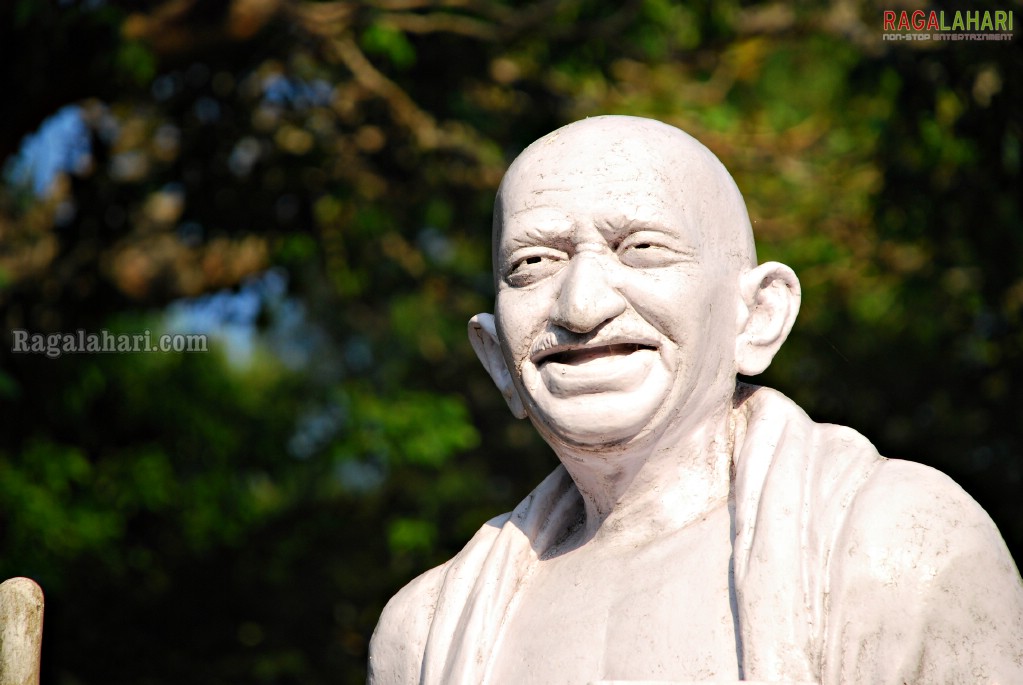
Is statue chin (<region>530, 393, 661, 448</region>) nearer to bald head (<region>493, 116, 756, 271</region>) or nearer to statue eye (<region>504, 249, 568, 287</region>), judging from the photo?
statue eye (<region>504, 249, 568, 287</region>)

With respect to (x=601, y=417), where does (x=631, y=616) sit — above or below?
below

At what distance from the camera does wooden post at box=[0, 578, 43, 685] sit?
3377mm

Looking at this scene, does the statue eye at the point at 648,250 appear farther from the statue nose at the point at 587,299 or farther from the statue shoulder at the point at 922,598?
the statue shoulder at the point at 922,598

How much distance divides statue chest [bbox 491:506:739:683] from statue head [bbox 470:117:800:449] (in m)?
0.30

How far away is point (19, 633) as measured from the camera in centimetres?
340

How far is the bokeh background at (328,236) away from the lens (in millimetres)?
8859

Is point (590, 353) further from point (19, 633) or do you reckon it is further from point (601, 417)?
point (19, 633)

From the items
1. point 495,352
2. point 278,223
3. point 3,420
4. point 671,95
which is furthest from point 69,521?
point 495,352

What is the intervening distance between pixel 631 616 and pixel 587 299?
72 centimetres

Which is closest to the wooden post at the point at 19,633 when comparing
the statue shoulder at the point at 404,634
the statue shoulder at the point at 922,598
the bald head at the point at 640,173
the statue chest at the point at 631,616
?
the statue shoulder at the point at 404,634

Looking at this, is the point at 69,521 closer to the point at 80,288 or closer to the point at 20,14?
the point at 80,288

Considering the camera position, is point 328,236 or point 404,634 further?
point 328,236

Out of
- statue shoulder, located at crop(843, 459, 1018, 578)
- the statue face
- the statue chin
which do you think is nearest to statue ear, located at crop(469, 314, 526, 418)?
the statue face

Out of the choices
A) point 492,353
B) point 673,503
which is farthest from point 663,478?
point 492,353
